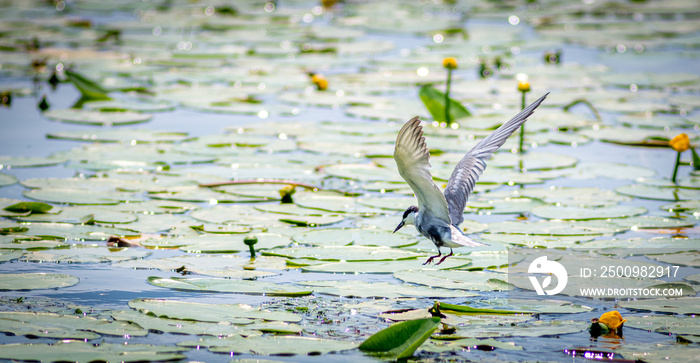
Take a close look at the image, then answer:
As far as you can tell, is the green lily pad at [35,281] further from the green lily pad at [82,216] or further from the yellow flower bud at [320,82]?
the yellow flower bud at [320,82]

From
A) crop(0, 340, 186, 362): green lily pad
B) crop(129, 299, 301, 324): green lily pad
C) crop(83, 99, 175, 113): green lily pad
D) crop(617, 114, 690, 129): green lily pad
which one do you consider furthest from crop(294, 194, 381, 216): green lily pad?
crop(617, 114, 690, 129): green lily pad

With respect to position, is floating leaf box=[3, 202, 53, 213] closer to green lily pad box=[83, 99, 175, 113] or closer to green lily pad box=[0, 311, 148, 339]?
green lily pad box=[0, 311, 148, 339]

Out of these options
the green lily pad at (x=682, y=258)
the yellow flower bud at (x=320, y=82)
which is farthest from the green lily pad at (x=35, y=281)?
the yellow flower bud at (x=320, y=82)

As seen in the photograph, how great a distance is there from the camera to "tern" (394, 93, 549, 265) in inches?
134

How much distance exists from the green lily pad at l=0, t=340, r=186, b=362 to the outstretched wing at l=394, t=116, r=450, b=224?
114 centimetres

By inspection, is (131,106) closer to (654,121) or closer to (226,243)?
(226,243)

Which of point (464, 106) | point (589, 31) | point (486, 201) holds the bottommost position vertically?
point (486, 201)

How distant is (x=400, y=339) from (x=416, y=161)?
→ 2.39 ft

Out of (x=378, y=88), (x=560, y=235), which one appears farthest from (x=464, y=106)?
(x=560, y=235)

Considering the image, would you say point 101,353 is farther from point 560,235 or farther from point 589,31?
point 589,31

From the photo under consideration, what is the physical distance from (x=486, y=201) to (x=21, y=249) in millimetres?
2752

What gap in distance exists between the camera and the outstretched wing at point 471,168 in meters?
4.12

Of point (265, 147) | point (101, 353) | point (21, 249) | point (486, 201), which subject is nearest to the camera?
point (101, 353)

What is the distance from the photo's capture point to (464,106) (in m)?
7.78
